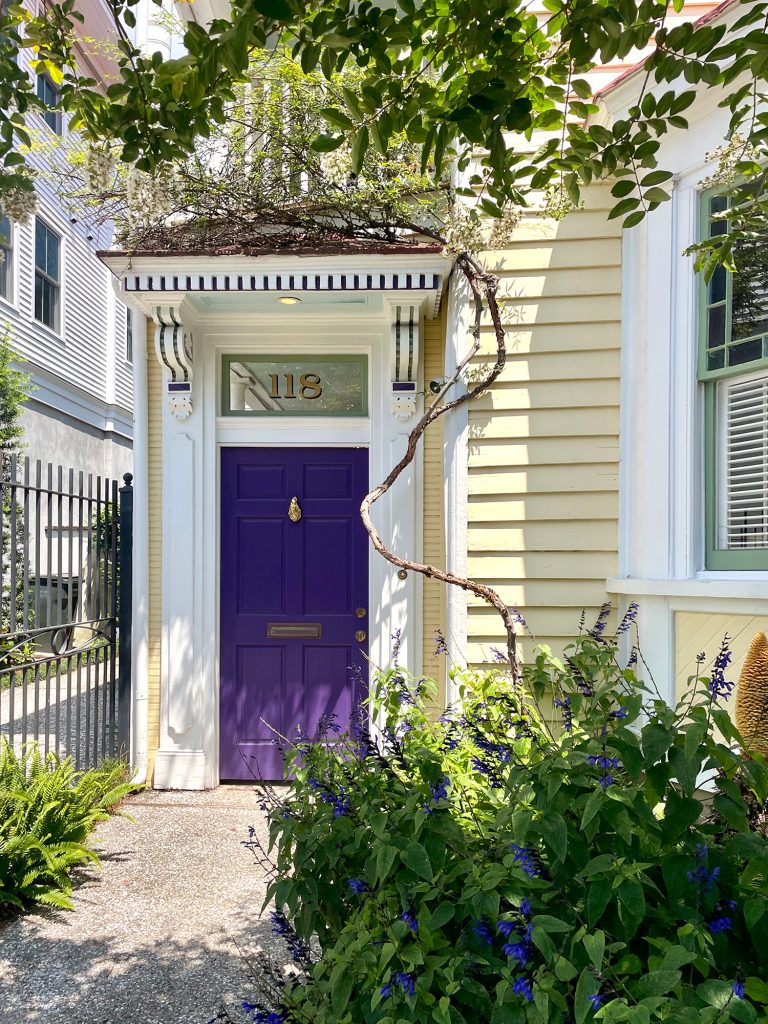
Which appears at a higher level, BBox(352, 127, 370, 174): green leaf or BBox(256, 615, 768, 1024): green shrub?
BBox(352, 127, 370, 174): green leaf

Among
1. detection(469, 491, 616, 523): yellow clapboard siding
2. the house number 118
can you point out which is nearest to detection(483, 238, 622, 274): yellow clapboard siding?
detection(469, 491, 616, 523): yellow clapboard siding

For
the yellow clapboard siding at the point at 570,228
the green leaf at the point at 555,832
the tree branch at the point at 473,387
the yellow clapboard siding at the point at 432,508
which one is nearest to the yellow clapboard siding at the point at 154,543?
the tree branch at the point at 473,387

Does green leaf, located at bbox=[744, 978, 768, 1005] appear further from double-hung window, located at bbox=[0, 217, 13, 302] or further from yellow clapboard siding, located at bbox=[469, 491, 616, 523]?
double-hung window, located at bbox=[0, 217, 13, 302]

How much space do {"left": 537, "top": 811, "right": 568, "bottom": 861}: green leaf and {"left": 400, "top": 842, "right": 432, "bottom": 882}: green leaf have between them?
0.78 feet

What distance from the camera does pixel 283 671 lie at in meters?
4.75

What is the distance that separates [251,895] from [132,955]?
64 centimetres

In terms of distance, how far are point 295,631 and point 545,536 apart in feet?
5.99

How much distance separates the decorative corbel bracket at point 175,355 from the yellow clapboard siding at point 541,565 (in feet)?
7.11

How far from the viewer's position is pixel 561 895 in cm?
143

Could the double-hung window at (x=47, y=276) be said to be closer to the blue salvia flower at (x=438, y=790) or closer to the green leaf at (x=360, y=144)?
the green leaf at (x=360, y=144)

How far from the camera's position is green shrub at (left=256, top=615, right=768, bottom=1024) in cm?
122

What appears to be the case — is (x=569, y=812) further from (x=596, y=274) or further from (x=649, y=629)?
(x=596, y=274)

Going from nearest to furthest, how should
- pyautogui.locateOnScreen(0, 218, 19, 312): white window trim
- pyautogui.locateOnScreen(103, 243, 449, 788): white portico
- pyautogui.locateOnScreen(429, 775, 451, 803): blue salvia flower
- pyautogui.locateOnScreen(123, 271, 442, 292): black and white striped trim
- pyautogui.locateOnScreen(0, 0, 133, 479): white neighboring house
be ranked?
pyautogui.locateOnScreen(429, 775, 451, 803): blue salvia flower
pyautogui.locateOnScreen(123, 271, 442, 292): black and white striped trim
pyautogui.locateOnScreen(103, 243, 449, 788): white portico
pyautogui.locateOnScreen(0, 218, 19, 312): white window trim
pyautogui.locateOnScreen(0, 0, 133, 479): white neighboring house

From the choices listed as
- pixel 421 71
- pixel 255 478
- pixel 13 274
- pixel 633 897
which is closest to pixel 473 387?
pixel 255 478
